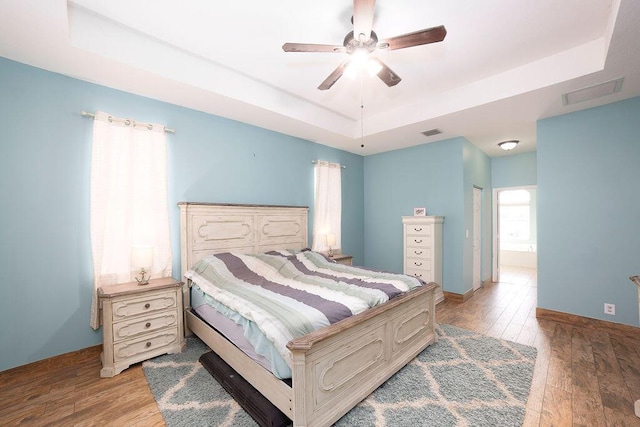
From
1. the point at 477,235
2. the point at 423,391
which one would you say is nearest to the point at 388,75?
the point at 423,391

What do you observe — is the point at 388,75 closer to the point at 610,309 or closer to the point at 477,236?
the point at 610,309

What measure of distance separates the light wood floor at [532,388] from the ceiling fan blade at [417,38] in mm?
2601

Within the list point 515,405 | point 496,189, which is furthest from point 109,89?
point 496,189

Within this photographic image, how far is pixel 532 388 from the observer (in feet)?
6.91

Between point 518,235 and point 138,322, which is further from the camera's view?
point 518,235

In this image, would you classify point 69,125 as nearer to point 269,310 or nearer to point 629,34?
point 269,310

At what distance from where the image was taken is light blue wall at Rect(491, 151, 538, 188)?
209 inches

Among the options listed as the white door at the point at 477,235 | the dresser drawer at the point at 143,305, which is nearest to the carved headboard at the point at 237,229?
the dresser drawer at the point at 143,305

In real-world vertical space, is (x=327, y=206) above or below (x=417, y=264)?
above

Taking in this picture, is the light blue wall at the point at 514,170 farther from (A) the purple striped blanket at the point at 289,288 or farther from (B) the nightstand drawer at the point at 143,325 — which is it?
(B) the nightstand drawer at the point at 143,325

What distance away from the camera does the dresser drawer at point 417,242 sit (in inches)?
169

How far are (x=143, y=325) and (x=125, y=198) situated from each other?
1.25 m

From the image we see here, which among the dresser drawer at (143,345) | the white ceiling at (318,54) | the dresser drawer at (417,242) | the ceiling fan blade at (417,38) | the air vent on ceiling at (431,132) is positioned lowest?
the dresser drawer at (143,345)

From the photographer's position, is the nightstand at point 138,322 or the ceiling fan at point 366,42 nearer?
the ceiling fan at point 366,42
